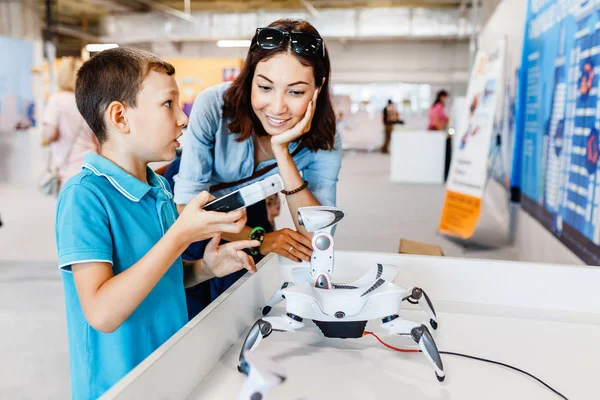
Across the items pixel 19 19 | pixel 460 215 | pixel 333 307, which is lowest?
pixel 460 215

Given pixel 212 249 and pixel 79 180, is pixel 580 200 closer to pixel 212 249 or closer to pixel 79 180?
pixel 212 249

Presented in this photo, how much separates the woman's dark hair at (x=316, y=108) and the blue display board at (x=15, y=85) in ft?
20.8

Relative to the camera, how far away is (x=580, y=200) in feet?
8.16

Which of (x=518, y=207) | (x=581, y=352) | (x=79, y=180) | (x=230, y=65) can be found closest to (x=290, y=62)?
(x=79, y=180)

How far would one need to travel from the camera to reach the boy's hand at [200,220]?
81 cm

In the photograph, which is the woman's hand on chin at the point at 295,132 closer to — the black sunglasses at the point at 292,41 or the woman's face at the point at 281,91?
the woman's face at the point at 281,91

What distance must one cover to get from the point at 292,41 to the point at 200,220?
69cm

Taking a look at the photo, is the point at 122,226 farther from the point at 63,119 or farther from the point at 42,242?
the point at 42,242

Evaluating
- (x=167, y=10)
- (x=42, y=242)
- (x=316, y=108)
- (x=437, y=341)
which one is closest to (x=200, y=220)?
(x=437, y=341)

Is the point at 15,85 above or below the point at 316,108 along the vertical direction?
above

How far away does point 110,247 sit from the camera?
0.85m

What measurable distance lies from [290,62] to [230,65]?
9.38 metres

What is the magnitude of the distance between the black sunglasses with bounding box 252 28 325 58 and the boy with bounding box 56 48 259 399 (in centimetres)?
41

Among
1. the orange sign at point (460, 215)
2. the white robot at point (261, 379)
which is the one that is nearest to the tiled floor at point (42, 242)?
the orange sign at point (460, 215)
